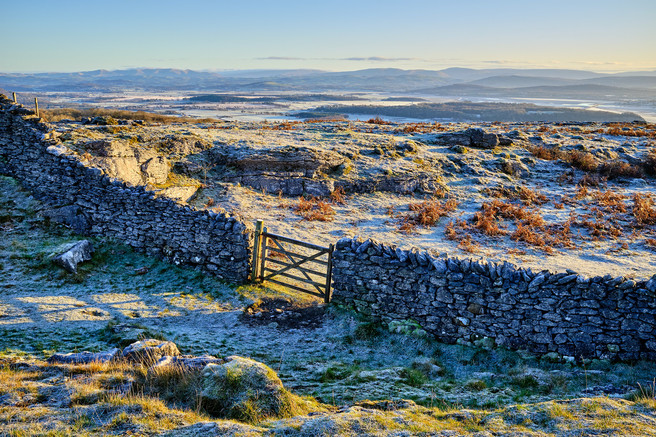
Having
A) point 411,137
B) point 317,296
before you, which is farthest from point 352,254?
point 411,137

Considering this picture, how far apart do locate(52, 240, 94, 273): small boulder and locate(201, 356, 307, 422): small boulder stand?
7.90 metres

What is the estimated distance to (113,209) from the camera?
44.7 ft

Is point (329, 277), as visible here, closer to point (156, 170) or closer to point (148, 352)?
point (148, 352)

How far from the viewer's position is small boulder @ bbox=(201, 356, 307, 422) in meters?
5.72

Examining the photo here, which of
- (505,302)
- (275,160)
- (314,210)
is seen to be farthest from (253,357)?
(275,160)

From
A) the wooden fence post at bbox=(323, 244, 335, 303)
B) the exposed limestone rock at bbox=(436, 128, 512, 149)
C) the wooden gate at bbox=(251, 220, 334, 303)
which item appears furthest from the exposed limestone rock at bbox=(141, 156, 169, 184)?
the exposed limestone rock at bbox=(436, 128, 512, 149)

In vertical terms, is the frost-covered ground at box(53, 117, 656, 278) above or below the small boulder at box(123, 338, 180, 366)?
above

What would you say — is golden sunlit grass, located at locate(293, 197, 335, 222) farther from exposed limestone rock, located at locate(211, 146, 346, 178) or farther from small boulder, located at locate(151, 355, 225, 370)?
small boulder, located at locate(151, 355, 225, 370)

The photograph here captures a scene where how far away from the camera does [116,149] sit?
60.5 ft

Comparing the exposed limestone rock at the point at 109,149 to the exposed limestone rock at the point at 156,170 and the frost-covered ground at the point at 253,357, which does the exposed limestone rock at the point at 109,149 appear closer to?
the exposed limestone rock at the point at 156,170

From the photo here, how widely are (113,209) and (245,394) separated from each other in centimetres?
1010

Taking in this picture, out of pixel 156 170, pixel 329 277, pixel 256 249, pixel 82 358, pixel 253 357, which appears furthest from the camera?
pixel 156 170

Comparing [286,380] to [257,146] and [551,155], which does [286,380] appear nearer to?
[257,146]

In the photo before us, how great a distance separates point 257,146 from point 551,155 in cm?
2021
